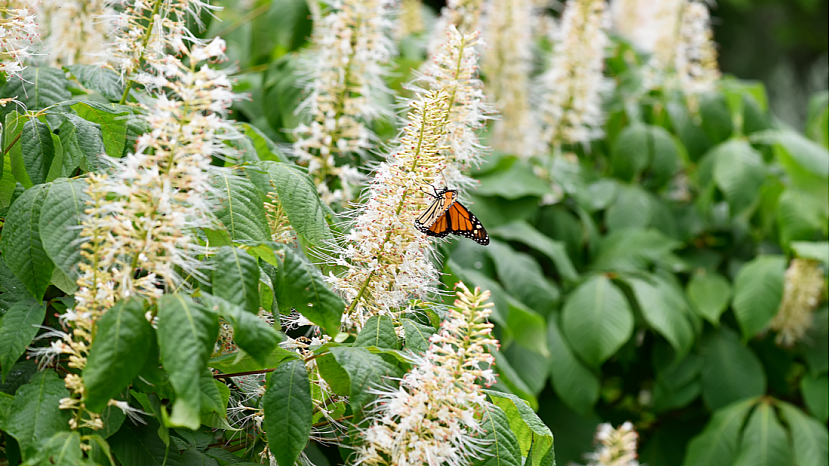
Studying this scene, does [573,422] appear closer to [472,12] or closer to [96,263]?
[472,12]

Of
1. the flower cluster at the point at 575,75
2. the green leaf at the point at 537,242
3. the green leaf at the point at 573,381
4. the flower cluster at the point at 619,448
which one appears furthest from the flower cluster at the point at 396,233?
the flower cluster at the point at 575,75

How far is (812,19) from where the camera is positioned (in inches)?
427

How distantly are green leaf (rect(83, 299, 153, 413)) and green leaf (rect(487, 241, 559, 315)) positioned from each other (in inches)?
66.4

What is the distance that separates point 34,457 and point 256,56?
2331 millimetres

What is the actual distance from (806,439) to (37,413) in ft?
8.82

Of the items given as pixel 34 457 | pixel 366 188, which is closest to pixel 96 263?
pixel 34 457

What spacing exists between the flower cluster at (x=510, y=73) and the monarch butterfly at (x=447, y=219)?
1607 millimetres

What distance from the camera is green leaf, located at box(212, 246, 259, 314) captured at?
1.06 m

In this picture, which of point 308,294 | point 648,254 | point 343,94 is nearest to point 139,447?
point 308,294

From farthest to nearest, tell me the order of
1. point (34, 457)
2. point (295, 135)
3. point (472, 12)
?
point (472, 12) < point (295, 135) < point (34, 457)

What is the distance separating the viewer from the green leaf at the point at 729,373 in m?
2.94

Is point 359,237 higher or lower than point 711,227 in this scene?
higher

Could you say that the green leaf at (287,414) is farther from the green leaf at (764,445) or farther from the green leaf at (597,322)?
the green leaf at (764,445)

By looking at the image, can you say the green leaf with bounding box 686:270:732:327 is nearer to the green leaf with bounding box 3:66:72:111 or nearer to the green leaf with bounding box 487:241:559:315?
the green leaf with bounding box 487:241:559:315
